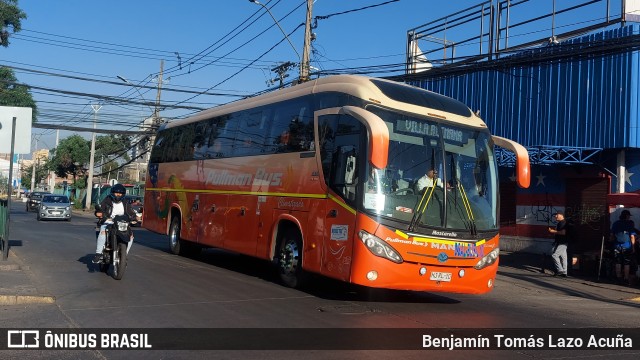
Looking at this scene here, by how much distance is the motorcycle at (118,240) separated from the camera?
430 inches

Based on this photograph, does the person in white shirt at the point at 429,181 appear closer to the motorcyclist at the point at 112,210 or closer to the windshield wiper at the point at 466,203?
the windshield wiper at the point at 466,203

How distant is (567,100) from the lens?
18.2m

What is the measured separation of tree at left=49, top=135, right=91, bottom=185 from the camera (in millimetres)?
58000

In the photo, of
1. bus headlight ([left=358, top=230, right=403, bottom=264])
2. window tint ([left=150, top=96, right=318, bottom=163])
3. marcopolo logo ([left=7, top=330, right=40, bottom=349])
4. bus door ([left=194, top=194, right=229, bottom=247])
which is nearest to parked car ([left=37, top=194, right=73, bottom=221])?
window tint ([left=150, top=96, right=318, bottom=163])

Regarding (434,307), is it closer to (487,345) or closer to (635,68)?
(487,345)

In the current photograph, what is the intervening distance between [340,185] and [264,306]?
2159mm

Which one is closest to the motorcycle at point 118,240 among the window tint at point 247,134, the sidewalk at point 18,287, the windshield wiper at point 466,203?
the sidewalk at point 18,287

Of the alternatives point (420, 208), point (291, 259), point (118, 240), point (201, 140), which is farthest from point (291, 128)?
point (201, 140)

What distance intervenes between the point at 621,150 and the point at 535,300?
24.0ft

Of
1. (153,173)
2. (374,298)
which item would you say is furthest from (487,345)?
(153,173)

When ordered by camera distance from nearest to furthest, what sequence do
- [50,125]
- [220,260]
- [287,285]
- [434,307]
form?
[434,307] < [287,285] < [220,260] < [50,125]

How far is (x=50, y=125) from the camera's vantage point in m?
33.3

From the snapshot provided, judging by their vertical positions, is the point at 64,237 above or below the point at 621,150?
below

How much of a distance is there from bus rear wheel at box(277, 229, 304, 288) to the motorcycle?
110 inches
